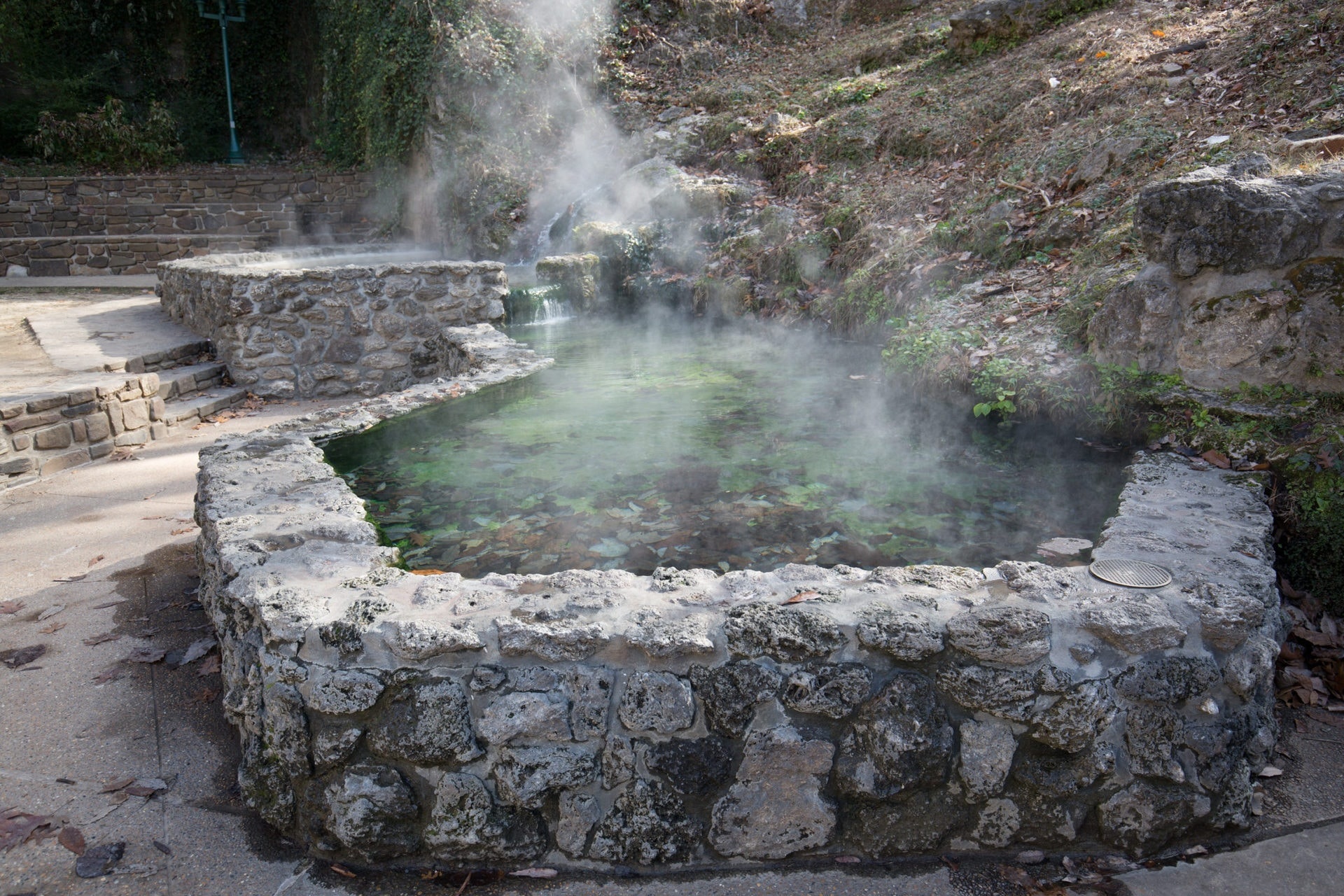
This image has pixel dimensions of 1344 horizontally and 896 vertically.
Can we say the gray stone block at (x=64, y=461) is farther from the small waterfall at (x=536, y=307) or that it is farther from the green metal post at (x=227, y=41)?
the green metal post at (x=227, y=41)

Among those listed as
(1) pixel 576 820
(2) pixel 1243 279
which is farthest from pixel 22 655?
(2) pixel 1243 279

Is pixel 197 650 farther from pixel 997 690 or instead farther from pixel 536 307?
pixel 536 307

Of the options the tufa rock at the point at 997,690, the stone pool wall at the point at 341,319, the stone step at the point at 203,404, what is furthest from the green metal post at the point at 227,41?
the tufa rock at the point at 997,690

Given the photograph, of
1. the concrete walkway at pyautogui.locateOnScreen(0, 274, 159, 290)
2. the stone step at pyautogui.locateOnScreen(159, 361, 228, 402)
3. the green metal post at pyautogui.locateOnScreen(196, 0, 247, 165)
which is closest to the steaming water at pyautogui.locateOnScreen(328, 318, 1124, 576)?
the stone step at pyautogui.locateOnScreen(159, 361, 228, 402)

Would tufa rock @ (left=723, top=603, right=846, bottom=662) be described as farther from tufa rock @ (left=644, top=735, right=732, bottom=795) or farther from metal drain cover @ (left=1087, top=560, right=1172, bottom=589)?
metal drain cover @ (left=1087, top=560, right=1172, bottom=589)

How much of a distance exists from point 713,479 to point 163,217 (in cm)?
1357

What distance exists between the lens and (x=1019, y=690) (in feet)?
6.66

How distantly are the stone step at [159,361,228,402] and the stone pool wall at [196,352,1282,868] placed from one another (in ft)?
16.7

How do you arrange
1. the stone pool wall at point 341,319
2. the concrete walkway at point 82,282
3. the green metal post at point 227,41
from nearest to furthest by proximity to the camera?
the stone pool wall at point 341,319 < the concrete walkway at point 82,282 < the green metal post at point 227,41

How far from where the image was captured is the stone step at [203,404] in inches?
241

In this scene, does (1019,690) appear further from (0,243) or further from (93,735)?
(0,243)

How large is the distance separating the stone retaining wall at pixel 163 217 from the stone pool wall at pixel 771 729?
13.3 meters

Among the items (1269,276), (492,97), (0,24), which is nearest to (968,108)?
(1269,276)

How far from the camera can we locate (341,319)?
271 inches
